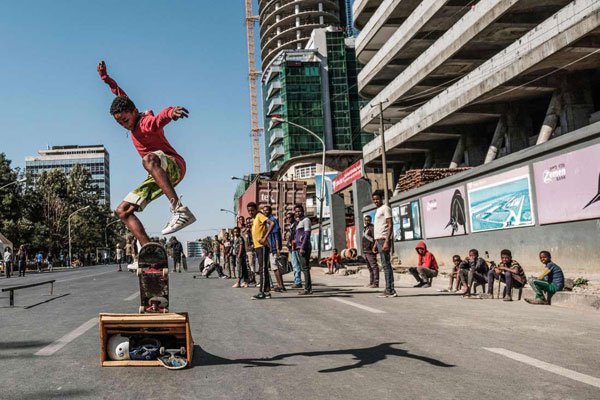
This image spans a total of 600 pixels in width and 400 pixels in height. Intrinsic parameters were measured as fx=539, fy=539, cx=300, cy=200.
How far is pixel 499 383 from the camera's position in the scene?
3789mm

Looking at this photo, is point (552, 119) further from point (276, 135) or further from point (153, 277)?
point (276, 135)

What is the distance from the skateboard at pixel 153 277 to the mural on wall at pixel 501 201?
12284 mm

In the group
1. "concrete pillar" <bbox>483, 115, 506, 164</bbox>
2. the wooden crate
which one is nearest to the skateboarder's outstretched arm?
the wooden crate

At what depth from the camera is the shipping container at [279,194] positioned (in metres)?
23.6

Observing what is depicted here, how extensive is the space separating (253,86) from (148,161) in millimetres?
142186

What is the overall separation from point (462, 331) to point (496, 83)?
2127 centimetres

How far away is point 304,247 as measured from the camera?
448 inches

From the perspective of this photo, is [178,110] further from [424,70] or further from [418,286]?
[424,70]

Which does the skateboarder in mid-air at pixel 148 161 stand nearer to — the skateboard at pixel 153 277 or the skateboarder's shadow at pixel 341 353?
the skateboard at pixel 153 277

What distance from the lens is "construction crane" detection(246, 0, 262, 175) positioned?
13912cm

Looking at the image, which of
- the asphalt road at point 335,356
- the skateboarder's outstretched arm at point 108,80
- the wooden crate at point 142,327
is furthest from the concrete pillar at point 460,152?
the wooden crate at point 142,327

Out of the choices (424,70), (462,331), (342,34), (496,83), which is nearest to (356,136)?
(342,34)

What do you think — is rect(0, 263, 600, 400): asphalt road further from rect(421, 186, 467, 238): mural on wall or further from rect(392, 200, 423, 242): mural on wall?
rect(392, 200, 423, 242): mural on wall

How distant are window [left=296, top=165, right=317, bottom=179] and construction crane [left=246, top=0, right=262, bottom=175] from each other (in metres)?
56.4
